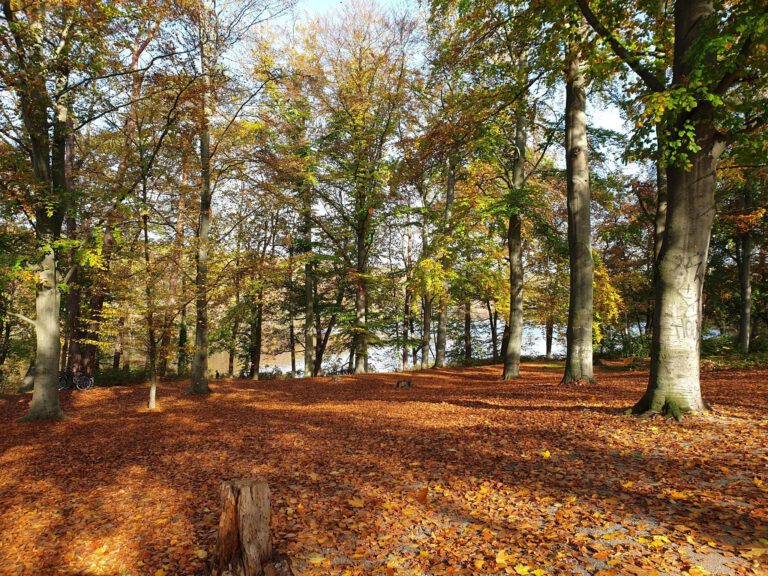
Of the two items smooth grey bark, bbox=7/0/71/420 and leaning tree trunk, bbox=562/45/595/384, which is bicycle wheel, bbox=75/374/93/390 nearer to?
smooth grey bark, bbox=7/0/71/420

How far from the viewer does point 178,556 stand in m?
3.62

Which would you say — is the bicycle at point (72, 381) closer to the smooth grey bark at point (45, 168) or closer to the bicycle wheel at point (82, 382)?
the bicycle wheel at point (82, 382)

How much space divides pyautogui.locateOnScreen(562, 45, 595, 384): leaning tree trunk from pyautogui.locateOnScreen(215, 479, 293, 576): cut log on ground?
8834 millimetres

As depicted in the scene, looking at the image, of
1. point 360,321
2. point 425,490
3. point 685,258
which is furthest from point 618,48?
point 360,321

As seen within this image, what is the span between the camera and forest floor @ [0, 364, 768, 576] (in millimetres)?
3271

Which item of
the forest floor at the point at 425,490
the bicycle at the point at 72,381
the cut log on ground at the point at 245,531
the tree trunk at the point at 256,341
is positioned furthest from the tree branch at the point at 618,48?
the tree trunk at the point at 256,341

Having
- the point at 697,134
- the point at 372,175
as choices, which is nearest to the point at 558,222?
the point at 372,175

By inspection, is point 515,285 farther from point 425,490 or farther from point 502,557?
point 502,557

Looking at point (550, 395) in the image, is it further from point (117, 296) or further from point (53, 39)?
point (53, 39)

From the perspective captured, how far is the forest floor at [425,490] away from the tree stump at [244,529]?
376 millimetres

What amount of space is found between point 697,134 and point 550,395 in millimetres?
5659

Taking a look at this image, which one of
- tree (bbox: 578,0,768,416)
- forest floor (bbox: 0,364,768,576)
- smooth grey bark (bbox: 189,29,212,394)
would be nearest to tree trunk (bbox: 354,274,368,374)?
smooth grey bark (bbox: 189,29,212,394)

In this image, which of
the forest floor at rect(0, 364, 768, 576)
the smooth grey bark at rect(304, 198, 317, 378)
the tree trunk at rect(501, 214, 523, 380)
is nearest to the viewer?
the forest floor at rect(0, 364, 768, 576)

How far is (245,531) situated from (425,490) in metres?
1.99
